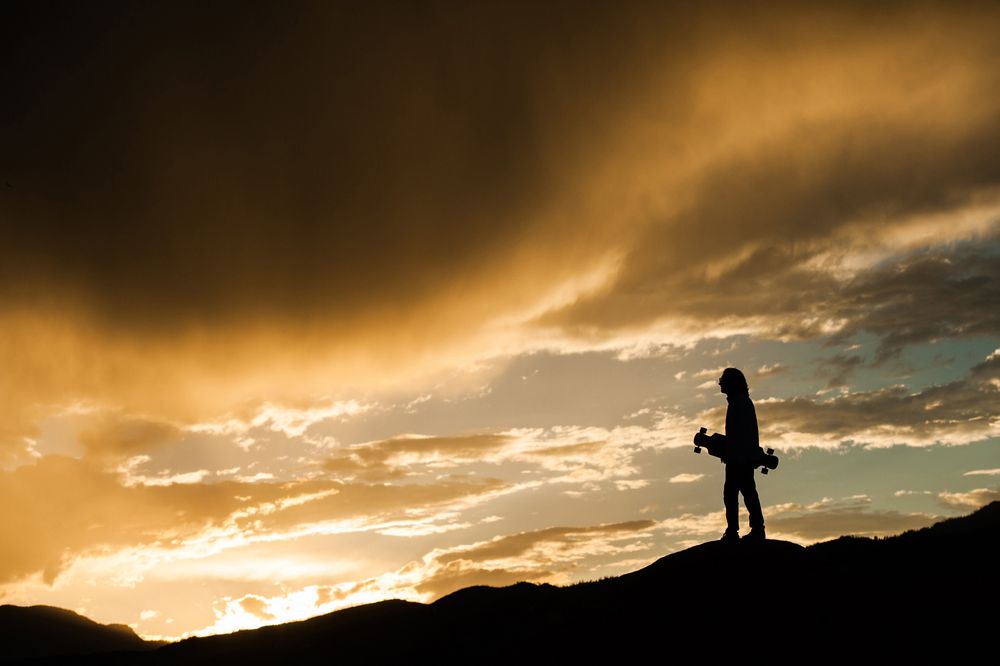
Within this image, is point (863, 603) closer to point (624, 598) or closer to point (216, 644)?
point (624, 598)

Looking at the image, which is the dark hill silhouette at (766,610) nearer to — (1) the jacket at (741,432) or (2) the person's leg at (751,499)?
(2) the person's leg at (751,499)

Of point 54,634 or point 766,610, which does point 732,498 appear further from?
point 54,634

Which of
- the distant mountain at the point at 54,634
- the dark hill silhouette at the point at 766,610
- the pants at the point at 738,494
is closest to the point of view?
the dark hill silhouette at the point at 766,610

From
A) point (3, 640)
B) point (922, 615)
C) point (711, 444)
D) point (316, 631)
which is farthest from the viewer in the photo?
point (3, 640)

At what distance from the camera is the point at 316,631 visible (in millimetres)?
35594

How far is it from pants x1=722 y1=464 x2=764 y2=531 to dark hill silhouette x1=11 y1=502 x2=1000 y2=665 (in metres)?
1.07

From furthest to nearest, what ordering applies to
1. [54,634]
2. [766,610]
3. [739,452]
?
1. [54,634]
2. [739,452]
3. [766,610]

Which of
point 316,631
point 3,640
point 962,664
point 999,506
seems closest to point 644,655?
point 962,664

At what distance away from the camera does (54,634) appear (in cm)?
13862

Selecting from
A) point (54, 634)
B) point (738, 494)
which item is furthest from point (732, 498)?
point (54, 634)

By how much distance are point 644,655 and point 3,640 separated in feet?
489

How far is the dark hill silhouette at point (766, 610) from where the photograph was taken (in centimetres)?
1644

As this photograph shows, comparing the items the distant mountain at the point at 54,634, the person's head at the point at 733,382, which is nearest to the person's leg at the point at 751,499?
the person's head at the point at 733,382

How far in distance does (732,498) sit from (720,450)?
1.19 metres
